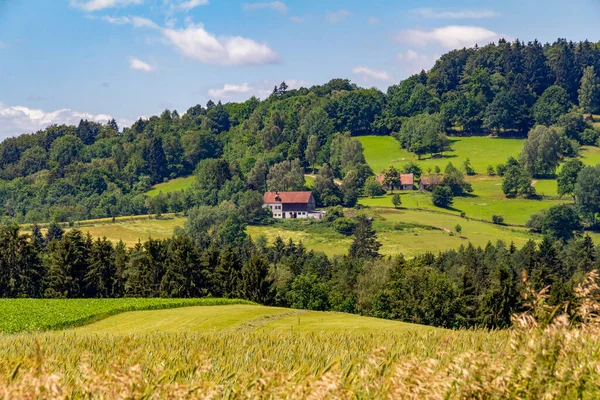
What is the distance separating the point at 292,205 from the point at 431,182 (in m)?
41.2

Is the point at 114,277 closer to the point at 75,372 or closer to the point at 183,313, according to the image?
the point at 183,313

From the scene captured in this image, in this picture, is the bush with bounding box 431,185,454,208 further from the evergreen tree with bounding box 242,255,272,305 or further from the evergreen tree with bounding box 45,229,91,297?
the evergreen tree with bounding box 45,229,91,297

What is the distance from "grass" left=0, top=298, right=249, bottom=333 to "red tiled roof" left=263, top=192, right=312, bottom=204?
119499 mm

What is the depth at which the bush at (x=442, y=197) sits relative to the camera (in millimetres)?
180125

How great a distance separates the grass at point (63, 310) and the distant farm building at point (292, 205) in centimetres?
11749

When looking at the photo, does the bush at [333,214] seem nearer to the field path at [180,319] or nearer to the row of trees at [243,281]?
the row of trees at [243,281]

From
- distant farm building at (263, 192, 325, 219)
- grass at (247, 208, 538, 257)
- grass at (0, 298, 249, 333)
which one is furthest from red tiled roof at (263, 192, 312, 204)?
grass at (0, 298, 249, 333)

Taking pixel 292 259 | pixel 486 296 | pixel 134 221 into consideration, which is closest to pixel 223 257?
pixel 292 259

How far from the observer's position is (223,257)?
287 ft

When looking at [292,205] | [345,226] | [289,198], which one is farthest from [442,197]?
[289,198]

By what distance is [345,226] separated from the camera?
16400cm

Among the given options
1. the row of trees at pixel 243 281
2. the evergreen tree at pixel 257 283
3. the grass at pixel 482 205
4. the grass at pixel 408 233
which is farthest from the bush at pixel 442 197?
the evergreen tree at pixel 257 283

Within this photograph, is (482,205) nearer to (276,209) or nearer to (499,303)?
(276,209)

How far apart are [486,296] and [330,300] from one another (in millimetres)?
21406
